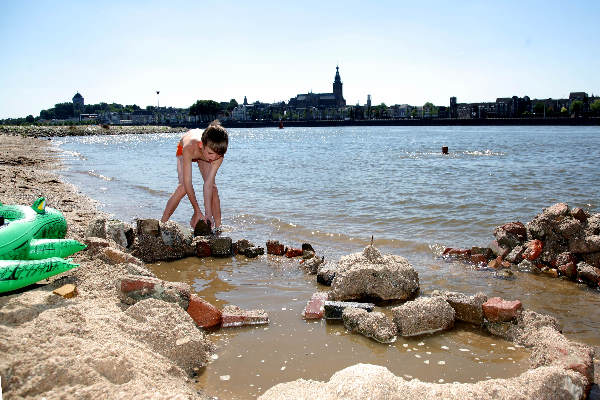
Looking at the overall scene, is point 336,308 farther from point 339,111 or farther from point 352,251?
point 339,111

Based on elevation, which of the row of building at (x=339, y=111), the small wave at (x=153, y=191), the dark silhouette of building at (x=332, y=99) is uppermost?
the dark silhouette of building at (x=332, y=99)

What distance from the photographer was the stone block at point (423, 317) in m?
3.93

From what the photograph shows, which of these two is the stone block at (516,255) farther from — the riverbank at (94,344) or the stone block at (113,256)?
the stone block at (113,256)

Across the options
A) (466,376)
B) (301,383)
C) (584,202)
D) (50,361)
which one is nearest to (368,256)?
(466,376)

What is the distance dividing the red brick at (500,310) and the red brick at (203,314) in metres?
2.30

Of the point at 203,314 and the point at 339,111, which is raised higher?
the point at 339,111

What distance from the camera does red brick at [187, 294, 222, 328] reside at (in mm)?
4008

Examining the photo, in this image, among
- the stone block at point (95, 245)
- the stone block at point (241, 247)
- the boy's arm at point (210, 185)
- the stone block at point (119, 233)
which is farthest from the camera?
the boy's arm at point (210, 185)

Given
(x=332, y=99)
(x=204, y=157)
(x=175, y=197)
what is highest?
(x=332, y=99)

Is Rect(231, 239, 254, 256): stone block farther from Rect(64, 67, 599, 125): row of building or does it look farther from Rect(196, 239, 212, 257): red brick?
Rect(64, 67, 599, 125): row of building

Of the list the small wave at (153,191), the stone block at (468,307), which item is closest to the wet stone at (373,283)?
the stone block at (468,307)

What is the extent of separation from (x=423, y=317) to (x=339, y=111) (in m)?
183

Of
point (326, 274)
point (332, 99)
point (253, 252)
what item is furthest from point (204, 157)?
point (332, 99)

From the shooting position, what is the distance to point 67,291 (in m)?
3.50
